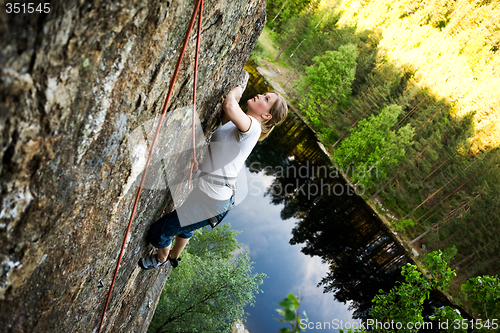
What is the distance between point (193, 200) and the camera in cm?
336

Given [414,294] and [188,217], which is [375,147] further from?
[188,217]

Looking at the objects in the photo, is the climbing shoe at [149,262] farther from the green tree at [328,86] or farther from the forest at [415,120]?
the green tree at [328,86]

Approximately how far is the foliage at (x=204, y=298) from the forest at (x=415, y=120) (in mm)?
14297

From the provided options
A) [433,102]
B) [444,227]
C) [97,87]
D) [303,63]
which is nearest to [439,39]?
A: [433,102]

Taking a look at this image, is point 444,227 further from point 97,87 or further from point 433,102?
point 97,87

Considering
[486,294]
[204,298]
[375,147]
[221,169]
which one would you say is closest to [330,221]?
[375,147]

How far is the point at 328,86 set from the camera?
29312mm

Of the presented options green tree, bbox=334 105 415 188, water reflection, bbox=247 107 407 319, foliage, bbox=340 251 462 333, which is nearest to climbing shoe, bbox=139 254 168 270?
foliage, bbox=340 251 462 333

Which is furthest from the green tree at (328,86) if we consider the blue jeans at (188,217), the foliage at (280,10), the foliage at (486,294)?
the blue jeans at (188,217)

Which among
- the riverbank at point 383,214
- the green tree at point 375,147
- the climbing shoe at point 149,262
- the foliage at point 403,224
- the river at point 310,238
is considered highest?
the climbing shoe at point 149,262

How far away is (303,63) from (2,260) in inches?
1464

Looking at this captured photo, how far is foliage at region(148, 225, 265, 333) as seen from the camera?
9.97 meters

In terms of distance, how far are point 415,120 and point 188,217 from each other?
29.0m

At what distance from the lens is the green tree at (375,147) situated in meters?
22.9
